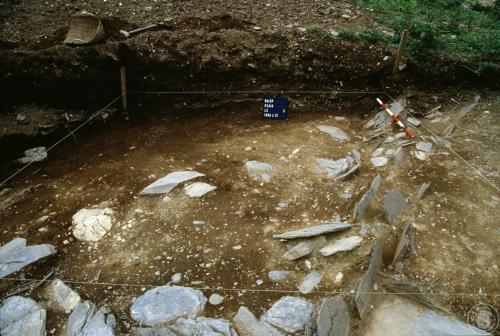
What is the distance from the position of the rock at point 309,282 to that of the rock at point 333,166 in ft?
5.37

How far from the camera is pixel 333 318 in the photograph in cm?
292

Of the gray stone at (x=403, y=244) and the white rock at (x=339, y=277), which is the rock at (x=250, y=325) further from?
the gray stone at (x=403, y=244)

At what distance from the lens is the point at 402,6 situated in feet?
24.2

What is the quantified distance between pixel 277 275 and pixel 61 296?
6.87 ft

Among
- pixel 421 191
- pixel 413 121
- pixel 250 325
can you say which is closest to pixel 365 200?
pixel 421 191

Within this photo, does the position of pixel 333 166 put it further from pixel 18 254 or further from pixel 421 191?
pixel 18 254

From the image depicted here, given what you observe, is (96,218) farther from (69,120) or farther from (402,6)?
(402,6)

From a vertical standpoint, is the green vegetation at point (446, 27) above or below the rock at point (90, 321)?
above

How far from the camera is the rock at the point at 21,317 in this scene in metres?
3.00

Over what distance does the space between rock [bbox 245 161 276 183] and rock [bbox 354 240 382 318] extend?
1670 mm

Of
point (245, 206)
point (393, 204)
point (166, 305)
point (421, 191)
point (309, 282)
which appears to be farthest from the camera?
point (245, 206)

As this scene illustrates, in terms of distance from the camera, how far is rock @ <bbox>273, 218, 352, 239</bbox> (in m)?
3.64

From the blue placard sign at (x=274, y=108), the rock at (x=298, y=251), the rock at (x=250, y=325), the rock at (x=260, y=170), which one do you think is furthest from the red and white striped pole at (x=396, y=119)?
the rock at (x=250, y=325)

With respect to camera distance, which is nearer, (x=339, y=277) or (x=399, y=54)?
(x=339, y=277)
